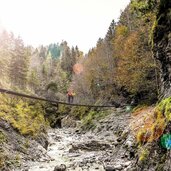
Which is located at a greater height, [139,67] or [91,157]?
[139,67]

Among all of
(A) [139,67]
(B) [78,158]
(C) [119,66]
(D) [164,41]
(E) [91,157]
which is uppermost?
(C) [119,66]

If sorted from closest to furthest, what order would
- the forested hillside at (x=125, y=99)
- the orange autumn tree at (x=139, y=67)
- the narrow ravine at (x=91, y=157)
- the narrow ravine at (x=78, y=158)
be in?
the forested hillside at (x=125, y=99) < the narrow ravine at (x=91, y=157) < the narrow ravine at (x=78, y=158) < the orange autumn tree at (x=139, y=67)

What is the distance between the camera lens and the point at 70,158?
1653cm

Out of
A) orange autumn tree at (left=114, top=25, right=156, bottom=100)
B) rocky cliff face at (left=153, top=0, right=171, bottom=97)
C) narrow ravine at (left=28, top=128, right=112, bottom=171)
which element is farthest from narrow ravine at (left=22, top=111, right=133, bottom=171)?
orange autumn tree at (left=114, top=25, right=156, bottom=100)

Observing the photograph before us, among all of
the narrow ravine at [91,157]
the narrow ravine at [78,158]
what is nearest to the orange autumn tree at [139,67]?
the narrow ravine at [91,157]

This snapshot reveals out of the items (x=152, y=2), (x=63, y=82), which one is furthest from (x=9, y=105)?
(x=63, y=82)

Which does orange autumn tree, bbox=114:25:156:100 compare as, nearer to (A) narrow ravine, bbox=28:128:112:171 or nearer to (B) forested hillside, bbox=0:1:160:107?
(B) forested hillside, bbox=0:1:160:107

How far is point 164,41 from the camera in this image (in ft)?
39.8

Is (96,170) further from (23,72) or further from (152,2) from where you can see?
(23,72)

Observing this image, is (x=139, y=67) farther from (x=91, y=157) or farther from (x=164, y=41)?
(x=164, y=41)

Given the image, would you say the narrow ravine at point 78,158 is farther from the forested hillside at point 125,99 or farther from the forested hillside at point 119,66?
the forested hillside at point 119,66

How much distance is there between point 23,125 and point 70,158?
514 centimetres

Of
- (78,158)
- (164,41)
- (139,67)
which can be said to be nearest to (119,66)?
(139,67)

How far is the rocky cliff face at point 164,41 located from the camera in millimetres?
11570
